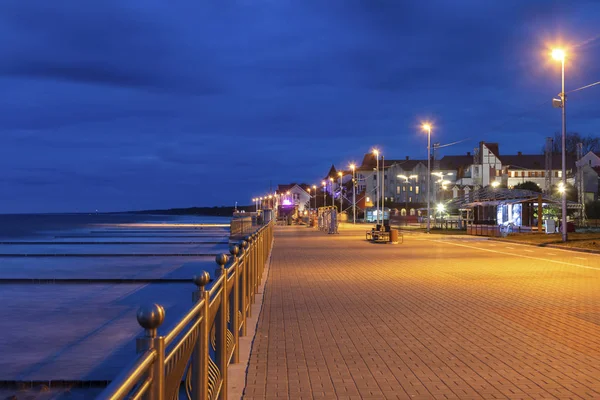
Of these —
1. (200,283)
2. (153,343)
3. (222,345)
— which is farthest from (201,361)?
(153,343)

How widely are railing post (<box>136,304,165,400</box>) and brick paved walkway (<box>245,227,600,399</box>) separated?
3231 millimetres

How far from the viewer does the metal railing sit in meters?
2.62

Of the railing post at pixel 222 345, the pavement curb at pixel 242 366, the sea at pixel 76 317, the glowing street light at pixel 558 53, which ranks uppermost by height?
the glowing street light at pixel 558 53

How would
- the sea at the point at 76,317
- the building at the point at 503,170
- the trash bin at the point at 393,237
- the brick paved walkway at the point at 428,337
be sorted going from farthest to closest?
the building at the point at 503,170 → the trash bin at the point at 393,237 → the sea at the point at 76,317 → the brick paved walkway at the point at 428,337

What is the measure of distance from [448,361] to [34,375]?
15.8 feet

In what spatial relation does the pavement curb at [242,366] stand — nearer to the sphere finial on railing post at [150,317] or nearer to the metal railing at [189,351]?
the metal railing at [189,351]

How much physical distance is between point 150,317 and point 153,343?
142mm

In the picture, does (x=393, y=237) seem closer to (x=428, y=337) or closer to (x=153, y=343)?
(x=428, y=337)

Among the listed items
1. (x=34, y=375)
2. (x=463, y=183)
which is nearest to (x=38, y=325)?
(x=34, y=375)

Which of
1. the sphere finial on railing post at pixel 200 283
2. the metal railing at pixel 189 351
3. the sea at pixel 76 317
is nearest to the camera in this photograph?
the metal railing at pixel 189 351

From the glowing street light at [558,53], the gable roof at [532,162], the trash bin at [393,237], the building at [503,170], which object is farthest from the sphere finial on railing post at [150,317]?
the gable roof at [532,162]

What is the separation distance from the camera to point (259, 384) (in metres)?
6.43

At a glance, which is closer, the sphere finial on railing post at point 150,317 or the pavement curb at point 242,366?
the sphere finial on railing post at point 150,317

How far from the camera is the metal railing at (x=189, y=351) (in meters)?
2.62
